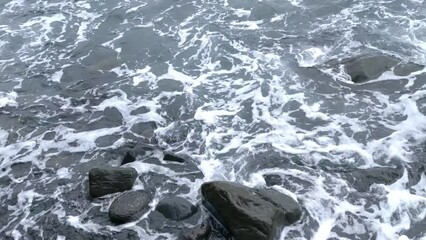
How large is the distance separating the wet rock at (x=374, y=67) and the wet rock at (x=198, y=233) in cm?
553

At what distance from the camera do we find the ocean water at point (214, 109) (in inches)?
281

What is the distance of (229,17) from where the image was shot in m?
13.3

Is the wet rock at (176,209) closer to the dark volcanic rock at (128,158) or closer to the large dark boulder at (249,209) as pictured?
the large dark boulder at (249,209)

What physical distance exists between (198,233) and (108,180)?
79.6 inches

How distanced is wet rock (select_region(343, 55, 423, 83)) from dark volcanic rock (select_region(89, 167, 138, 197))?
5.94 meters

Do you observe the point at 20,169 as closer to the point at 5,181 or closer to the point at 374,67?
the point at 5,181

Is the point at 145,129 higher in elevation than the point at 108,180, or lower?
lower

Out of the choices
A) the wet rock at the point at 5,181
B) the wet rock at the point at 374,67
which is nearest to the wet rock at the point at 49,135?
the wet rock at the point at 5,181

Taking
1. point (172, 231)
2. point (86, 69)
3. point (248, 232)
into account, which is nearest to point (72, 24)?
point (86, 69)

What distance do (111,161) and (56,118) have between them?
224 centimetres

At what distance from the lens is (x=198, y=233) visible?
643cm

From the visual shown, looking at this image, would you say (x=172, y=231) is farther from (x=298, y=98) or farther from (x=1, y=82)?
(x=1, y=82)

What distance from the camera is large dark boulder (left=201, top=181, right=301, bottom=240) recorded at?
243 inches

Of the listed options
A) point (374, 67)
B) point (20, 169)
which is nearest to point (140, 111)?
point (20, 169)
